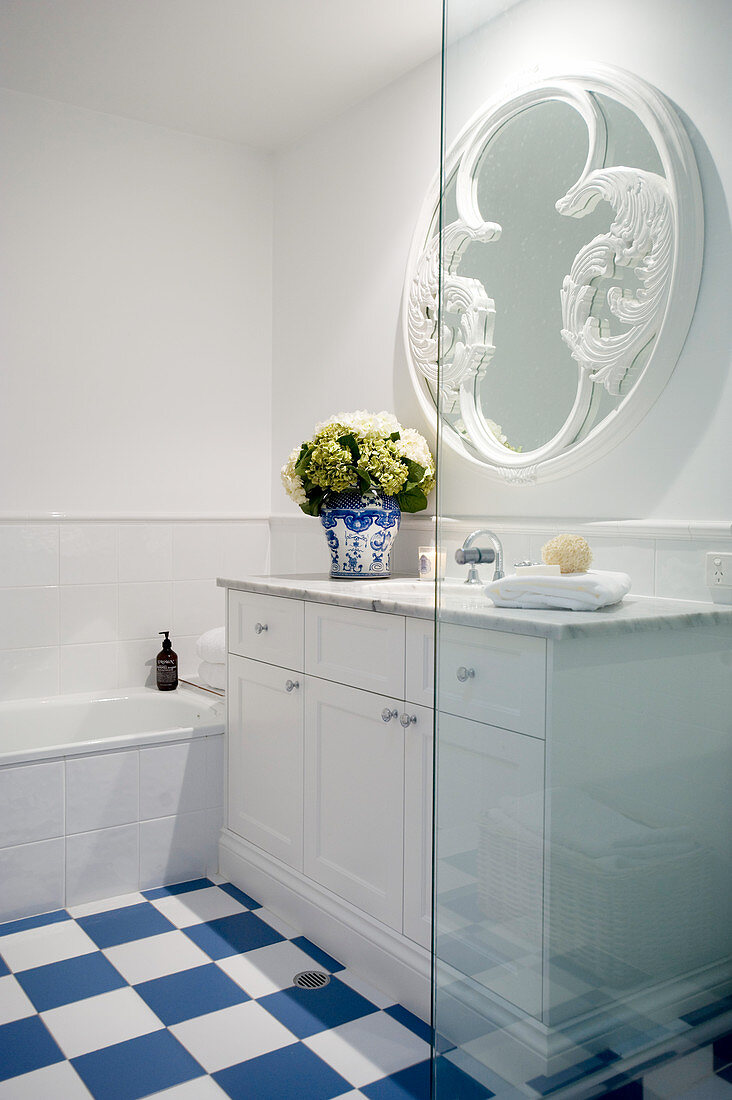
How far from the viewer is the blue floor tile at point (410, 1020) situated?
1772 mm

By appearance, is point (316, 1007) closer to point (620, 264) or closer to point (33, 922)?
point (33, 922)

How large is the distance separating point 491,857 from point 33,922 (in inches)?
69.6

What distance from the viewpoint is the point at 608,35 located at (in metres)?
0.89

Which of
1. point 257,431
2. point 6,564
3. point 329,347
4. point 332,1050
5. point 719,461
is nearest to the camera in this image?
point 719,461

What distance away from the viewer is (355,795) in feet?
6.66

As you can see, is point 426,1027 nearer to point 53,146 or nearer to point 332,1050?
point 332,1050

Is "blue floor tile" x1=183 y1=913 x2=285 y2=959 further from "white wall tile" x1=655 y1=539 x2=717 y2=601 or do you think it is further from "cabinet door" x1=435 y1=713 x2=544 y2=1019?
"white wall tile" x1=655 y1=539 x2=717 y2=601

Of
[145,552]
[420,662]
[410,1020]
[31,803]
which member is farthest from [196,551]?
[410,1020]

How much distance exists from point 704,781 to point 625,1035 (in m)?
0.29

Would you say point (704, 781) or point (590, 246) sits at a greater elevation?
point (590, 246)

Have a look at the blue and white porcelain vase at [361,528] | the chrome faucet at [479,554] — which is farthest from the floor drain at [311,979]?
the chrome faucet at [479,554]

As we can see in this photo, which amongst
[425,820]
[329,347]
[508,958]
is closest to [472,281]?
[508,958]

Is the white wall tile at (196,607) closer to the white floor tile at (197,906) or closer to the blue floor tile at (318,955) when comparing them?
the white floor tile at (197,906)

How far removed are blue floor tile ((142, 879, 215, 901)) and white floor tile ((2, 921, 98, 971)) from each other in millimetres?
248
